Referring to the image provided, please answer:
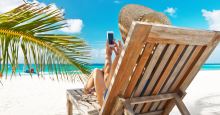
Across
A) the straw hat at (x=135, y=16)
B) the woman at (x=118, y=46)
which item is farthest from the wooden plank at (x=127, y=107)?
the straw hat at (x=135, y=16)

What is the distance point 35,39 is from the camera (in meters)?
1.57

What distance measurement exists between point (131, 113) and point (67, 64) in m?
0.69

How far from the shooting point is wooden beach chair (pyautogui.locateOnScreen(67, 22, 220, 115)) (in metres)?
1.84

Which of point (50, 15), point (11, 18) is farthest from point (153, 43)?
point (11, 18)

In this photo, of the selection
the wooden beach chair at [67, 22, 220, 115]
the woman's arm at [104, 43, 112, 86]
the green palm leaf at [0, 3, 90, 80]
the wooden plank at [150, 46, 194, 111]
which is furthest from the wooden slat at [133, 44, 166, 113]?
the green palm leaf at [0, 3, 90, 80]

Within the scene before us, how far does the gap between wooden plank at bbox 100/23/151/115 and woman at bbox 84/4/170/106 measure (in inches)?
13.3

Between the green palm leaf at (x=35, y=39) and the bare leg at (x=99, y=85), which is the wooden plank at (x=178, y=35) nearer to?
the green palm leaf at (x=35, y=39)

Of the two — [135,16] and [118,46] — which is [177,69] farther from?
[135,16]

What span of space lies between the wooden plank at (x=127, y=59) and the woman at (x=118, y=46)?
1.11 ft

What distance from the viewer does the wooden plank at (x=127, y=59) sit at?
1.73 metres

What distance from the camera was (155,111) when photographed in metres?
2.62

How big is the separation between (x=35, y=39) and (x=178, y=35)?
1002mm

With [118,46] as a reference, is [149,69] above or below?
below

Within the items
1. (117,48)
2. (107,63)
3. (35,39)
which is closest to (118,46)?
(117,48)
